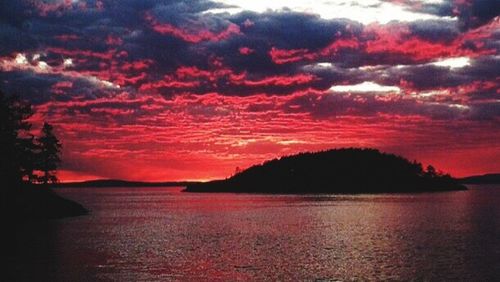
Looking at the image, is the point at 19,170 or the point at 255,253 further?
the point at 19,170

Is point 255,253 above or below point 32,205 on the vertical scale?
below

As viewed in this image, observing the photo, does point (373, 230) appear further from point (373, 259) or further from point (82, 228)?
point (82, 228)

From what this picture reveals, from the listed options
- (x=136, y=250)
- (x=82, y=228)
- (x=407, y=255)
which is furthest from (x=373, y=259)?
(x=82, y=228)

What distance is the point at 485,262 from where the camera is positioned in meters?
64.0

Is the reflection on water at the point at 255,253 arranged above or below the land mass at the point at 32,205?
below

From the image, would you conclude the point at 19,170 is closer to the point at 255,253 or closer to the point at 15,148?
the point at 15,148

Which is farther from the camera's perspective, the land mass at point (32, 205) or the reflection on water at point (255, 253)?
the land mass at point (32, 205)

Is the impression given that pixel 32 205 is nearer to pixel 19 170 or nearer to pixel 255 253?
pixel 19 170

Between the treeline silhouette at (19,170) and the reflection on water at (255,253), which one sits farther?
the treeline silhouette at (19,170)

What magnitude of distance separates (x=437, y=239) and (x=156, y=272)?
47.0m

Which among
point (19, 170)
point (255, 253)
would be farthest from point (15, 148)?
point (255, 253)

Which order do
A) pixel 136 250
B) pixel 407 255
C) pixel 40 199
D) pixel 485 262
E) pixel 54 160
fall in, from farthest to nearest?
pixel 54 160
pixel 40 199
pixel 136 250
pixel 407 255
pixel 485 262

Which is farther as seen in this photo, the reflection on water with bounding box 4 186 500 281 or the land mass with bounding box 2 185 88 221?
the land mass with bounding box 2 185 88 221

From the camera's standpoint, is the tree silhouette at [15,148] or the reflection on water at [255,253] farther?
the tree silhouette at [15,148]
